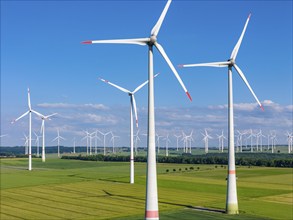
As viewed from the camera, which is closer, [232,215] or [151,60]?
[151,60]

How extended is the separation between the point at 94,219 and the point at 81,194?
27166 millimetres

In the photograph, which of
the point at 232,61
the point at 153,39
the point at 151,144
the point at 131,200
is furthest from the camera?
the point at 131,200

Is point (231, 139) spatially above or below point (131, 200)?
above

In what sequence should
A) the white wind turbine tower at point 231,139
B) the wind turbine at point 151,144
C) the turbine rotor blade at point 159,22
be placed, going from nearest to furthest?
1. the wind turbine at point 151,144
2. the turbine rotor blade at point 159,22
3. the white wind turbine tower at point 231,139

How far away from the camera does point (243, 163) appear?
576ft

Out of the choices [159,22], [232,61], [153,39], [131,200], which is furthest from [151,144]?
[131,200]

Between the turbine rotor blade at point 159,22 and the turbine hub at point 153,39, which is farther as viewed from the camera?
the turbine rotor blade at point 159,22

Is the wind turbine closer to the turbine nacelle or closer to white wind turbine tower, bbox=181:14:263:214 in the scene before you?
the turbine nacelle

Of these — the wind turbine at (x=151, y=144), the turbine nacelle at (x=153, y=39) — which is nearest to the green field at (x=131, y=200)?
the wind turbine at (x=151, y=144)

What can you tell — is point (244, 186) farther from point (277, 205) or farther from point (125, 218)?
point (125, 218)

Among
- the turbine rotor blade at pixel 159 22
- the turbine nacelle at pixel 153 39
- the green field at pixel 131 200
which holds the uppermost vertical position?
the turbine rotor blade at pixel 159 22

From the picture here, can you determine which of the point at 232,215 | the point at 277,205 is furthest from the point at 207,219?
the point at 277,205

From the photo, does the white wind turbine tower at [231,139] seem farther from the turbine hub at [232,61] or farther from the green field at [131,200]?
the green field at [131,200]

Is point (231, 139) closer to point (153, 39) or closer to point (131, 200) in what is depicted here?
point (131, 200)
